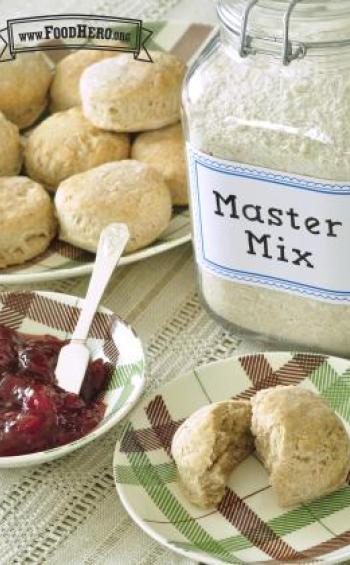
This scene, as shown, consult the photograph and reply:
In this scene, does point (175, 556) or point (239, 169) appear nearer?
point (175, 556)

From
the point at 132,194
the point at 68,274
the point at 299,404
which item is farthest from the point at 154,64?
the point at 299,404

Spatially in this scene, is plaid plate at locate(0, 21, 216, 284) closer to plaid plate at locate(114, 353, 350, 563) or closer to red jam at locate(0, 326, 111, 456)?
red jam at locate(0, 326, 111, 456)

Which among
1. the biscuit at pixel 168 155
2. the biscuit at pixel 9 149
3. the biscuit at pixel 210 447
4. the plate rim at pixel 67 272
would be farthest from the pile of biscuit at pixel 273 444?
the biscuit at pixel 9 149

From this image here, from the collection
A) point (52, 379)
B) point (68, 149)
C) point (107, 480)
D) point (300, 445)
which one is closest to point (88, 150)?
point (68, 149)

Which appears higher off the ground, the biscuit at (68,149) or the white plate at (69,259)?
the biscuit at (68,149)

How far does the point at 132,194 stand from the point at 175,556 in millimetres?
533

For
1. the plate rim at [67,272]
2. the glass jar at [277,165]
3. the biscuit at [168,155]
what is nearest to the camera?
the glass jar at [277,165]

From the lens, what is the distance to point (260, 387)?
1.30 meters

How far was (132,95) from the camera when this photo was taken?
1605mm

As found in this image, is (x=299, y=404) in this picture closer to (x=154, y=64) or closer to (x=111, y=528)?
(x=111, y=528)

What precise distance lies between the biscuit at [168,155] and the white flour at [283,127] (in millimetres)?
263

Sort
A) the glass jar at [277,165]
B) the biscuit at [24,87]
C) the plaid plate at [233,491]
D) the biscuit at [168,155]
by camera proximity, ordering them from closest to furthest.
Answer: the plaid plate at [233,491]
the glass jar at [277,165]
the biscuit at [168,155]
the biscuit at [24,87]

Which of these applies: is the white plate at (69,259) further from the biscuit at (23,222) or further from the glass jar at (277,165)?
the glass jar at (277,165)

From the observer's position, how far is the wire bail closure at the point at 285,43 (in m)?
1.19
